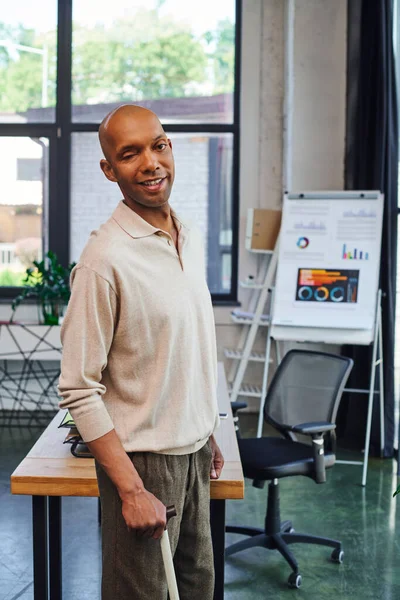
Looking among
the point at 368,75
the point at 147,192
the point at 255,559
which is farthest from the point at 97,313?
the point at 368,75

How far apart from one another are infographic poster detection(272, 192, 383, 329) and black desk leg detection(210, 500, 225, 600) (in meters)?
2.67

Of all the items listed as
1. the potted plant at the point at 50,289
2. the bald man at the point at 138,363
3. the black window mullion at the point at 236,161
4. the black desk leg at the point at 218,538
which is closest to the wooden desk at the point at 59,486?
the black desk leg at the point at 218,538

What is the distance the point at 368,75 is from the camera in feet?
16.6

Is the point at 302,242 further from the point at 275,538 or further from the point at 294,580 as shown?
the point at 294,580

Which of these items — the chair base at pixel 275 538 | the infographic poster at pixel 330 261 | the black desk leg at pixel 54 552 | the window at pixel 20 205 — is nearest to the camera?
the black desk leg at pixel 54 552

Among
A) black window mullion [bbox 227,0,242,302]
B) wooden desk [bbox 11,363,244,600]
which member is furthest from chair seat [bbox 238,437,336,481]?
black window mullion [bbox 227,0,242,302]

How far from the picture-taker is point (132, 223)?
151 centimetres

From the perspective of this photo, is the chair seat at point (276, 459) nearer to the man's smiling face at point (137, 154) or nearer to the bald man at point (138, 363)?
the bald man at point (138, 363)

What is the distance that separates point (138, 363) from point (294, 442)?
2.12 meters

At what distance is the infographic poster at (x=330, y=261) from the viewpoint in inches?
182

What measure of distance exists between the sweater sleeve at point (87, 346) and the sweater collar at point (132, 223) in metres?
0.14

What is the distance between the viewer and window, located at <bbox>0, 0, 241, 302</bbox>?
609 cm

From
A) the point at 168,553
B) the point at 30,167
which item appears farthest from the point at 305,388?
the point at 30,167

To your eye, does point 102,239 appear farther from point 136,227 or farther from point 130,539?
point 130,539
